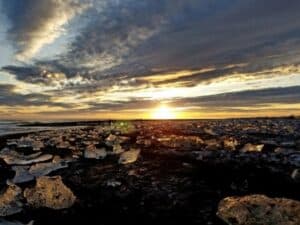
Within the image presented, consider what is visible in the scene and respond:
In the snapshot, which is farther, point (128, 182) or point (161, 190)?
point (128, 182)

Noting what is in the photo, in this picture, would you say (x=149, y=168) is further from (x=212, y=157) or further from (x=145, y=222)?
(x=145, y=222)

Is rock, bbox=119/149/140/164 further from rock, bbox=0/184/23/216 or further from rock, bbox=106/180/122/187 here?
rock, bbox=0/184/23/216

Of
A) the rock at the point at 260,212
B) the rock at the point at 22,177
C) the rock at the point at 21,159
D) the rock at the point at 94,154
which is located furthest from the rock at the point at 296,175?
the rock at the point at 21,159

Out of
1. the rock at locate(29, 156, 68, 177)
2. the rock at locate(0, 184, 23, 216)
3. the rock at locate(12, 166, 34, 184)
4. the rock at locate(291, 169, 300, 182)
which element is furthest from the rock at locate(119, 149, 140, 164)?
the rock at locate(291, 169, 300, 182)

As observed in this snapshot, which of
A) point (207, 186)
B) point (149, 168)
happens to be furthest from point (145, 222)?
point (149, 168)

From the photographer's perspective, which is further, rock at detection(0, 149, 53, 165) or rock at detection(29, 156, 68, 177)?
rock at detection(0, 149, 53, 165)
